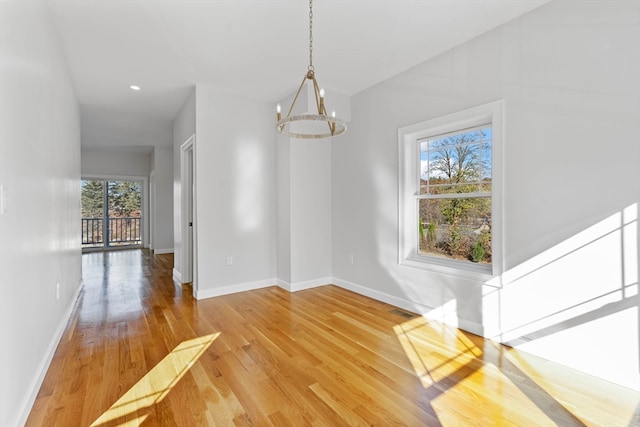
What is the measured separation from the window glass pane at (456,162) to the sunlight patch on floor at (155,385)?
2.78 m

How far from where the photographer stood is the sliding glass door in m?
8.57

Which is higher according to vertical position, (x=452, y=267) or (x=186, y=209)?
(x=186, y=209)

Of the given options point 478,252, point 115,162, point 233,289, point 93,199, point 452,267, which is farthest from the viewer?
point 93,199

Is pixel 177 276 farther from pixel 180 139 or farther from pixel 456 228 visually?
pixel 456 228

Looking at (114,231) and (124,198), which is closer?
(114,231)

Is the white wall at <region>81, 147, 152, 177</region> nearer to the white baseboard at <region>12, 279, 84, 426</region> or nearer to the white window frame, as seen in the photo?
the white baseboard at <region>12, 279, 84, 426</region>

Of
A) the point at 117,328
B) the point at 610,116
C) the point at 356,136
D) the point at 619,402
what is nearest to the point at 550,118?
the point at 610,116

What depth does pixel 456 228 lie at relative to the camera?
315cm

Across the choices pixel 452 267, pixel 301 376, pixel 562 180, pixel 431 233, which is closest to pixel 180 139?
pixel 431 233

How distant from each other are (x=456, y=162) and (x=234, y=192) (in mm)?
2807

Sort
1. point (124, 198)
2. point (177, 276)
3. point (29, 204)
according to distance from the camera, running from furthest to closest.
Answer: point (124, 198)
point (177, 276)
point (29, 204)

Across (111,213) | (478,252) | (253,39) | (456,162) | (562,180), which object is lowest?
(478,252)

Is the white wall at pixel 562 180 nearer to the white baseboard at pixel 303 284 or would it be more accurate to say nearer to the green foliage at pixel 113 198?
the white baseboard at pixel 303 284

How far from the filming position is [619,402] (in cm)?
180
